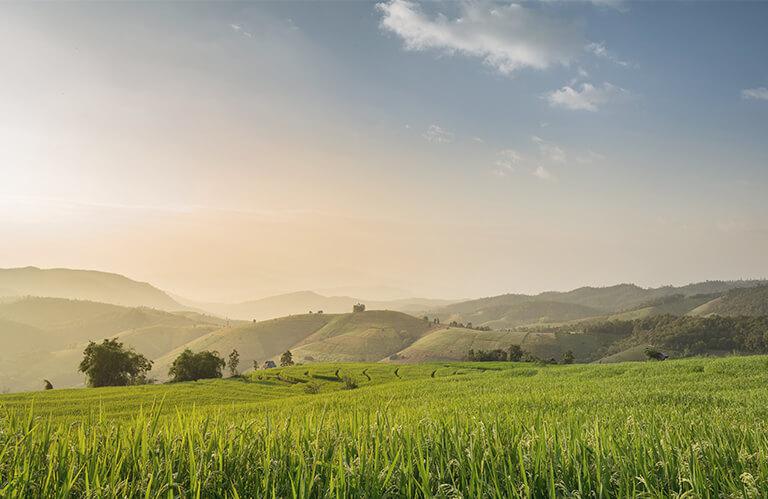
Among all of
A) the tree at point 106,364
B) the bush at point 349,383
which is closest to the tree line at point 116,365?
the tree at point 106,364

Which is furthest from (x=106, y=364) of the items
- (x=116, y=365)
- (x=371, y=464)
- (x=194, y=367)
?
(x=371, y=464)

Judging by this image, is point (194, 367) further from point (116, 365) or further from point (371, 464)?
point (371, 464)

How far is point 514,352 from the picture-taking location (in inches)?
6511

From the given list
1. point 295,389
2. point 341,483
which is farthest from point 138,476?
point 295,389

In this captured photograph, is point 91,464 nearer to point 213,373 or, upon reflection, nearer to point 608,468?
point 608,468

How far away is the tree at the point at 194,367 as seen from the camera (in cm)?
11488

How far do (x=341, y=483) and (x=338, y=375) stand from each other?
360ft

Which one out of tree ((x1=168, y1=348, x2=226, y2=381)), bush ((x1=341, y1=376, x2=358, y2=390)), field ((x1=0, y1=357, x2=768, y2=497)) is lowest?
bush ((x1=341, y1=376, x2=358, y2=390))

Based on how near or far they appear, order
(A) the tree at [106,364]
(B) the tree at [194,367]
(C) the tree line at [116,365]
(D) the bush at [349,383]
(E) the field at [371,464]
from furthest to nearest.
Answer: (B) the tree at [194,367]
(C) the tree line at [116,365]
(A) the tree at [106,364]
(D) the bush at [349,383]
(E) the field at [371,464]

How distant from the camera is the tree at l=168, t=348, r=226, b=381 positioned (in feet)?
377

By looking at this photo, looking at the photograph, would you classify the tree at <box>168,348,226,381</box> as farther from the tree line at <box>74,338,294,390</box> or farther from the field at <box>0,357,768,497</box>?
the field at <box>0,357,768,497</box>

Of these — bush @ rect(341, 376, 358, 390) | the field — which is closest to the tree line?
bush @ rect(341, 376, 358, 390)

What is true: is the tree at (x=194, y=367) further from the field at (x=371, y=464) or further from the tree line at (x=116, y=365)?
the field at (x=371, y=464)

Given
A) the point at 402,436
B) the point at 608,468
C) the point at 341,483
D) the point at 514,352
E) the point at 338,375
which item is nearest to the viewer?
the point at 341,483
